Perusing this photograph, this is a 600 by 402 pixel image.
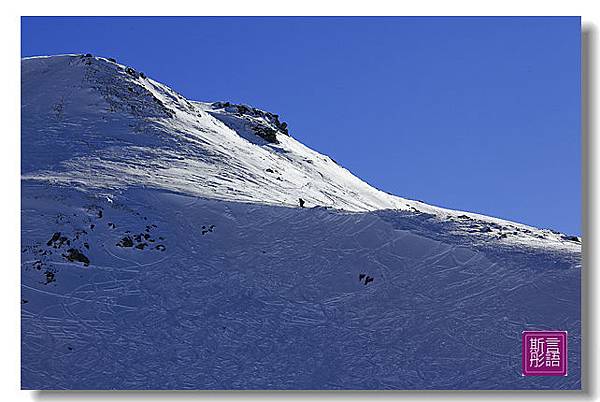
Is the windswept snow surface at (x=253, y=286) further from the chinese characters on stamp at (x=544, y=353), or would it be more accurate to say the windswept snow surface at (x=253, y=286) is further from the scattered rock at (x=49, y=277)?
the chinese characters on stamp at (x=544, y=353)

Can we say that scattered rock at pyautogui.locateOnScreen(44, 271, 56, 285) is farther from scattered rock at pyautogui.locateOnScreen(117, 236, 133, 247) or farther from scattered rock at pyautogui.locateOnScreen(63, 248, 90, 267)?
scattered rock at pyautogui.locateOnScreen(117, 236, 133, 247)

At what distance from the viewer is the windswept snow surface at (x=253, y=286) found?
992 inches

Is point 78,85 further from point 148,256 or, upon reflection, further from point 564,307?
point 564,307

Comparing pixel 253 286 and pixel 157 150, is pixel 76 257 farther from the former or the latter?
pixel 157 150

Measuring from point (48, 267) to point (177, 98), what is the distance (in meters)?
28.3

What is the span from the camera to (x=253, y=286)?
2989 cm

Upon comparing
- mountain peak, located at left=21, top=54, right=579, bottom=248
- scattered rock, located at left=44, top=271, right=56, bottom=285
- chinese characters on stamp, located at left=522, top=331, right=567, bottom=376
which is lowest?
chinese characters on stamp, located at left=522, top=331, right=567, bottom=376

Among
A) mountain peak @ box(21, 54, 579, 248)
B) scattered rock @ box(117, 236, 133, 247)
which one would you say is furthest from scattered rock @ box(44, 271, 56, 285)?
mountain peak @ box(21, 54, 579, 248)

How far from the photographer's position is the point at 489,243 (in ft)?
107

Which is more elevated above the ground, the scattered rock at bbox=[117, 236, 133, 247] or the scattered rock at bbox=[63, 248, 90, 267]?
the scattered rock at bbox=[117, 236, 133, 247]

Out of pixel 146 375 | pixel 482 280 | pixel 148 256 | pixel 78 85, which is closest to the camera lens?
pixel 146 375

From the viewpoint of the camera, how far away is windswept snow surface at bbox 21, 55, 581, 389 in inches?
992
